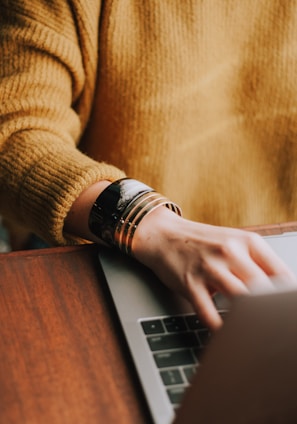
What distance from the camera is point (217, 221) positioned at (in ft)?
3.02

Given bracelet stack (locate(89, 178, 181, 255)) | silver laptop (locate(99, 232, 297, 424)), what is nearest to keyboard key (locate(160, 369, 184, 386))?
silver laptop (locate(99, 232, 297, 424))

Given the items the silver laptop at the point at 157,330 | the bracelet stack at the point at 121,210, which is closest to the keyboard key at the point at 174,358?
the silver laptop at the point at 157,330

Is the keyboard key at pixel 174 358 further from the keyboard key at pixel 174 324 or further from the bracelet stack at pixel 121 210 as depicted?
the bracelet stack at pixel 121 210

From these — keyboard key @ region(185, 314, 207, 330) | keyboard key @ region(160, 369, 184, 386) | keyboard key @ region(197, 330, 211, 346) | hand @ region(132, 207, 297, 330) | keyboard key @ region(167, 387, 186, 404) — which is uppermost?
hand @ region(132, 207, 297, 330)

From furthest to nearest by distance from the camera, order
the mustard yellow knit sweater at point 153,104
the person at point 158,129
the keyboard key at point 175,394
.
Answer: the mustard yellow knit sweater at point 153,104, the person at point 158,129, the keyboard key at point 175,394

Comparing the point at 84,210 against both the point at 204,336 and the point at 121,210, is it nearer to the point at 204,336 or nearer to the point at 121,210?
the point at 121,210

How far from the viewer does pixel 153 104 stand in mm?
794

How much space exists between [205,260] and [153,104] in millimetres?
348

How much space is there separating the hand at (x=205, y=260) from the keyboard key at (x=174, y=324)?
0.7 inches

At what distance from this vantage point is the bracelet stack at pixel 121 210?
56 cm

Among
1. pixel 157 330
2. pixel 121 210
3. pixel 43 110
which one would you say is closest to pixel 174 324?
pixel 157 330

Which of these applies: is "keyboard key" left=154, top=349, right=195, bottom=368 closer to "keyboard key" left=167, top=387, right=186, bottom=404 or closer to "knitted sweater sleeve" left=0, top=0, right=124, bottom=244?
"keyboard key" left=167, top=387, right=186, bottom=404

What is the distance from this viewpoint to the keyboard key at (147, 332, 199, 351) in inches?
18.0

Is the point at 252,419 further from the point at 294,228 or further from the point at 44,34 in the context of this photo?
the point at 44,34
